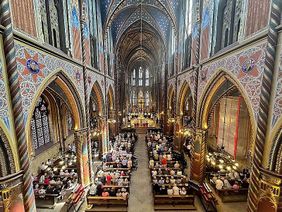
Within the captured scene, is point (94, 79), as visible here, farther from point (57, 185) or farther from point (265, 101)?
point (265, 101)

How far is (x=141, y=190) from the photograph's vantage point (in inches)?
413

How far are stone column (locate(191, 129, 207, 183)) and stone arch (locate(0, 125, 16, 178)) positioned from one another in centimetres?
912

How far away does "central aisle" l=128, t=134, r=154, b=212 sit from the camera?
8.96 m

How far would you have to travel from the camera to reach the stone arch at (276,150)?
4.15 m

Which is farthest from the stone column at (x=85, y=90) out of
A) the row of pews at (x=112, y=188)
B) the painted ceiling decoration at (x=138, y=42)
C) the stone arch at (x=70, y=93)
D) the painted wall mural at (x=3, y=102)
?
the painted ceiling decoration at (x=138, y=42)

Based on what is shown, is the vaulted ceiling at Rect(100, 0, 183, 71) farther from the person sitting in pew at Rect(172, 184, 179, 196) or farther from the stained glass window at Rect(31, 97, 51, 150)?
the person sitting in pew at Rect(172, 184, 179, 196)

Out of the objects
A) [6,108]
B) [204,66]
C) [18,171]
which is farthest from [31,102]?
[204,66]

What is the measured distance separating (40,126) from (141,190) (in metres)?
10.4

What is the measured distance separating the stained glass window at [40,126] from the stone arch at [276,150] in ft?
50.2

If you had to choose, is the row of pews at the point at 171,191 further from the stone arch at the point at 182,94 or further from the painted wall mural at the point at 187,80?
the painted wall mural at the point at 187,80

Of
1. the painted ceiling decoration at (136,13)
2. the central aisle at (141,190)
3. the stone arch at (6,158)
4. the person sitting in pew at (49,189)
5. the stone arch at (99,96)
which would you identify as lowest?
the central aisle at (141,190)

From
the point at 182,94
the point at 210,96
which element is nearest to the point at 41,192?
the point at 210,96

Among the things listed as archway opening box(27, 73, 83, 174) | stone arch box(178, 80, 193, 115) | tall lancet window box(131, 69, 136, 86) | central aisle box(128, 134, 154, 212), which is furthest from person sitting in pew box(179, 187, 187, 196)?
tall lancet window box(131, 69, 136, 86)

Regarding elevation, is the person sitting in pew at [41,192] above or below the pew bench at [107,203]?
above
